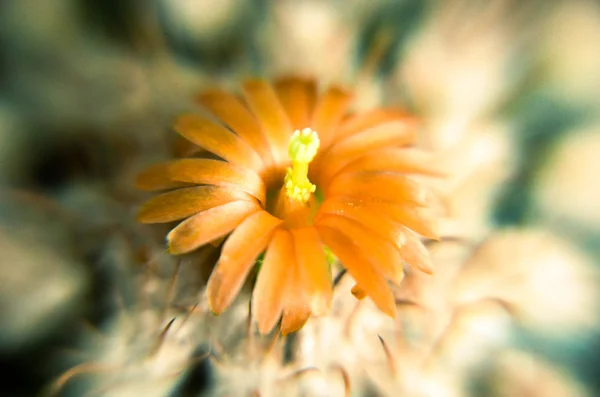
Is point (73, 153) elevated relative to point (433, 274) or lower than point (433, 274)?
elevated

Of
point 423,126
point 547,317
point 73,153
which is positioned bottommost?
point 547,317

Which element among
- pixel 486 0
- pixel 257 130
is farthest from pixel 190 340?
pixel 486 0

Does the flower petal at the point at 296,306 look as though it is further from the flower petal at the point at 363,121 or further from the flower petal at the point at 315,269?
the flower petal at the point at 363,121

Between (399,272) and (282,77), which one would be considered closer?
(399,272)

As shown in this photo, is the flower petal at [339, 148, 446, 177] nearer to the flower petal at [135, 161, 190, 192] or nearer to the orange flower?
the orange flower

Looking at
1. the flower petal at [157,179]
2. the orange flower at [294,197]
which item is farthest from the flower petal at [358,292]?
the flower petal at [157,179]

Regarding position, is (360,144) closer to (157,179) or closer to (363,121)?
(363,121)

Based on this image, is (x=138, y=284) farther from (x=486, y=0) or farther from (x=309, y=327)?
(x=486, y=0)

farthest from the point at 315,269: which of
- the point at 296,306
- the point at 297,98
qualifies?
the point at 297,98
